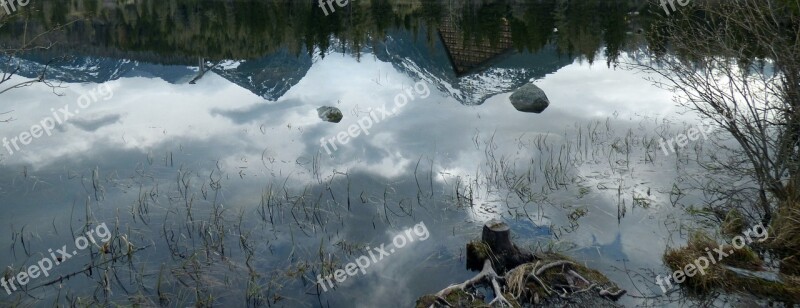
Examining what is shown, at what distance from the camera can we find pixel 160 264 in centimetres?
811

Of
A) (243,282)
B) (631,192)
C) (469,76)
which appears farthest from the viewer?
(469,76)

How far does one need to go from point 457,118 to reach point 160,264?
11.9 metres

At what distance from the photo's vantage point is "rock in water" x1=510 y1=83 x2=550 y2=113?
19844mm

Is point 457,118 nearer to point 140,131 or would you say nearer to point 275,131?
point 275,131

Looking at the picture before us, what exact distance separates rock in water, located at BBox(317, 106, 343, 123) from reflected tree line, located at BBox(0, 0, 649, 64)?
16.9 m

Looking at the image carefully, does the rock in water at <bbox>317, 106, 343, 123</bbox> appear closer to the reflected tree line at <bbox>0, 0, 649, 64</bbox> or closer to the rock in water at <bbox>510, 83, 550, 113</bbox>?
the rock in water at <bbox>510, 83, 550, 113</bbox>

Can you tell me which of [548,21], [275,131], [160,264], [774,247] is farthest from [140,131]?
[548,21]

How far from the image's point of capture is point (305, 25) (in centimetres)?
5028

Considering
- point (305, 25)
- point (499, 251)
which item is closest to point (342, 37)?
point (305, 25)

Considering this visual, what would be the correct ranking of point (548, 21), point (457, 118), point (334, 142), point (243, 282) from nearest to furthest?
point (243, 282), point (334, 142), point (457, 118), point (548, 21)

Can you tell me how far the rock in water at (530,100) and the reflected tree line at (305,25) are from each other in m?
12.8

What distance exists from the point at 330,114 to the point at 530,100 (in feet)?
22.3

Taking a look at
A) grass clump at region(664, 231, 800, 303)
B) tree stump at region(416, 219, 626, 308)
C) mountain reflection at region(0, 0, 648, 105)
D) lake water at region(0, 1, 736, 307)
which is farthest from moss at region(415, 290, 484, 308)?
mountain reflection at region(0, 0, 648, 105)

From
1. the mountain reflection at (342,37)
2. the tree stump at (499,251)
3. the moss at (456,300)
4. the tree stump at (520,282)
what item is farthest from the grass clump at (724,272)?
the mountain reflection at (342,37)
